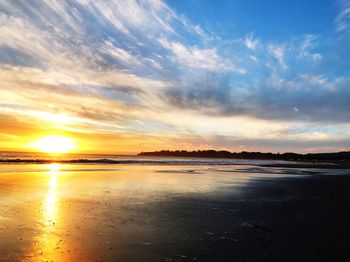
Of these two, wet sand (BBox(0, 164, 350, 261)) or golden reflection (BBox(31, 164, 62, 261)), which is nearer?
golden reflection (BBox(31, 164, 62, 261))

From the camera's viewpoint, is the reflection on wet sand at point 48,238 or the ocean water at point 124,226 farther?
the ocean water at point 124,226

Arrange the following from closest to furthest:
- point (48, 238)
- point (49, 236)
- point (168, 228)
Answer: point (48, 238), point (49, 236), point (168, 228)

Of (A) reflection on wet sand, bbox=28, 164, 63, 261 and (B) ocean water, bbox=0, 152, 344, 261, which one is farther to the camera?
(B) ocean water, bbox=0, 152, 344, 261

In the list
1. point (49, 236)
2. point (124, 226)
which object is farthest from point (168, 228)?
point (49, 236)

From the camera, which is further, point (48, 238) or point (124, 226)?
point (124, 226)

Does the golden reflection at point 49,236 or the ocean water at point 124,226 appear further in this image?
the ocean water at point 124,226

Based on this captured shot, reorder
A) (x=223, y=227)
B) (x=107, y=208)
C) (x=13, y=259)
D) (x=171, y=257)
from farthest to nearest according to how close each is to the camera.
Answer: (x=107, y=208)
(x=223, y=227)
(x=171, y=257)
(x=13, y=259)

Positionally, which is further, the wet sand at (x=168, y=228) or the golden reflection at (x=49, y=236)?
the wet sand at (x=168, y=228)

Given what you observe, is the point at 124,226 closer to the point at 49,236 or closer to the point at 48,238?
the point at 49,236

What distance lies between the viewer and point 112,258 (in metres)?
7.66

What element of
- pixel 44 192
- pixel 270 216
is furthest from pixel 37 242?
pixel 44 192

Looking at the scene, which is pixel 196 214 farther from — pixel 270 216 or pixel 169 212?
pixel 270 216

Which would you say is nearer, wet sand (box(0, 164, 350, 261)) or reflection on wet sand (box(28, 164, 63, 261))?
reflection on wet sand (box(28, 164, 63, 261))

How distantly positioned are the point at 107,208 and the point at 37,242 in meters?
5.37
